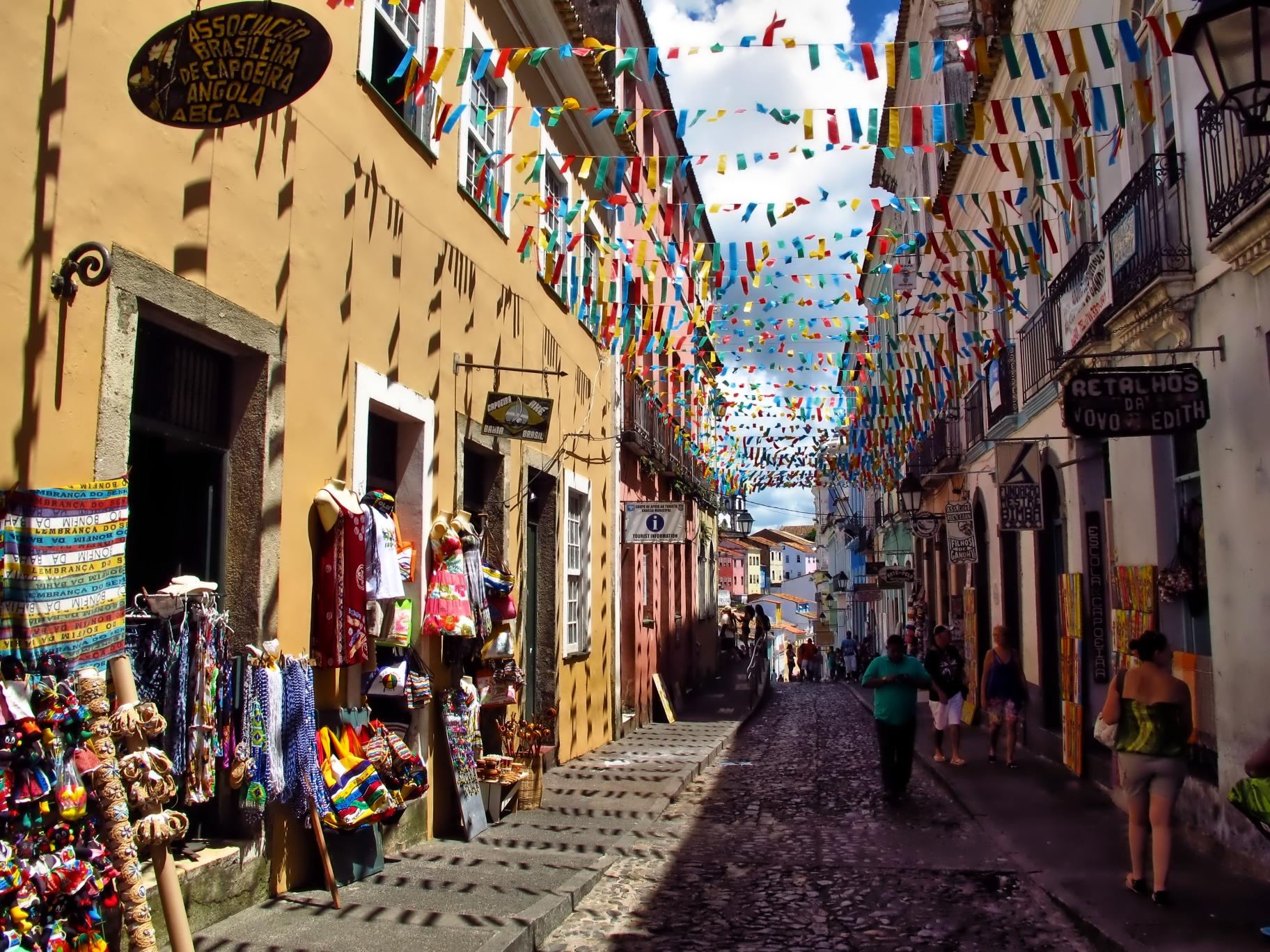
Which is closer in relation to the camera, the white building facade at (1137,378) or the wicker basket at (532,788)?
the white building facade at (1137,378)

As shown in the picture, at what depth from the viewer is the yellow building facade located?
4406mm

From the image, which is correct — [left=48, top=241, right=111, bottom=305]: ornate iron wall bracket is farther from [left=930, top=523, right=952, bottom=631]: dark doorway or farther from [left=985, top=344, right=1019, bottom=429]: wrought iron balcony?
[left=930, top=523, right=952, bottom=631]: dark doorway

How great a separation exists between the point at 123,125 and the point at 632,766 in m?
9.09

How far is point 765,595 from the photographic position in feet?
244

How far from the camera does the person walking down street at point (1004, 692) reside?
1220 centimetres

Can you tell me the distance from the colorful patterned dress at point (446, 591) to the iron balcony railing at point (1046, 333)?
21.6 ft

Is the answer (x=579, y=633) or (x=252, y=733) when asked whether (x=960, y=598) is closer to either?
(x=579, y=633)

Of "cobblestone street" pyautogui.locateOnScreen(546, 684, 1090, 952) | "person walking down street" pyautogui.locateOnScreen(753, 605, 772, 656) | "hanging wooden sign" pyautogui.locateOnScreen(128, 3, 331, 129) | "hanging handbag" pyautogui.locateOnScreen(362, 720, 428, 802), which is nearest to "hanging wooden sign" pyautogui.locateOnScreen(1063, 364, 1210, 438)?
"cobblestone street" pyautogui.locateOnScreen(546, 684, 1090, 952)

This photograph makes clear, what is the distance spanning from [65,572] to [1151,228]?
827 cm

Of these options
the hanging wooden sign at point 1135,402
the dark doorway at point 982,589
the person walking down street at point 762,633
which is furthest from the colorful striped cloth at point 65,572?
the person walking down street at point 762,633

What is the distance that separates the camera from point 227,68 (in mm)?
4461

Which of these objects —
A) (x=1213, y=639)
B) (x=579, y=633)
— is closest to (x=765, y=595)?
(x=579, y=633)

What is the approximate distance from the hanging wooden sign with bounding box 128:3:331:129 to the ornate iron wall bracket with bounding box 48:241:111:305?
604mm

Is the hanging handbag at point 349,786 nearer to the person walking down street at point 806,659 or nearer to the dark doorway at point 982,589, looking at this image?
the dark doorway at point 982,589
